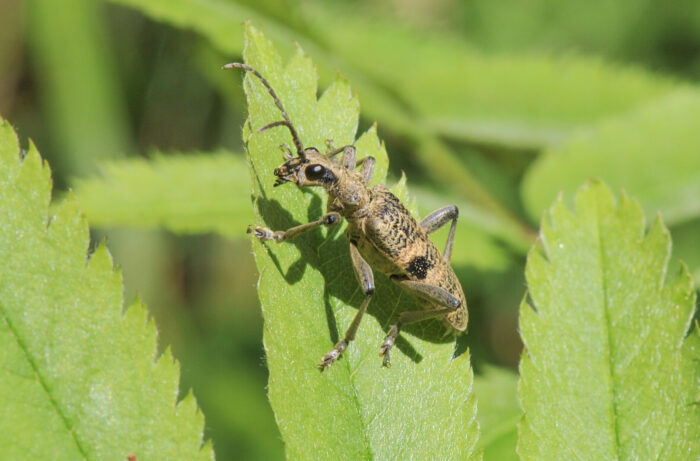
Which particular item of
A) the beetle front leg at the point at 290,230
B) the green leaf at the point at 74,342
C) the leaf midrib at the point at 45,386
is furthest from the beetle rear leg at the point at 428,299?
the leaf midrib at the point at 45,386

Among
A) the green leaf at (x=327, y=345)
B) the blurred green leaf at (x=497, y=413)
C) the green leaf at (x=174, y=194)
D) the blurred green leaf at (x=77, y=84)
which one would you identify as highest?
the green leaf at (x=327, y=345)

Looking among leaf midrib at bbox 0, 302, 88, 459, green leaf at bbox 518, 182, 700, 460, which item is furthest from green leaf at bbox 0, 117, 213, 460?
green leaf at bbox 518, 182, 700, 460

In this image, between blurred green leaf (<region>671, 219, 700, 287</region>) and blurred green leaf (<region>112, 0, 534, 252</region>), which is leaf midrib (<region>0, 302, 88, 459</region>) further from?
blurred green leaf (<region>671, 219, 700, 287</region>)

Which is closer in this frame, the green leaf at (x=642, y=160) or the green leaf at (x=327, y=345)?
the green leaf at (x=327, y=345)

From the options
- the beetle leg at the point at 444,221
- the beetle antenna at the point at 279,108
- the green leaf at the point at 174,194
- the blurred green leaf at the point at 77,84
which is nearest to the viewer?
the beetle antenna at the point at 279,108

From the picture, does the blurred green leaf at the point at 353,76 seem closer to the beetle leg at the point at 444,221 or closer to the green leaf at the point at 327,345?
the beetle leg at the point at 444,221

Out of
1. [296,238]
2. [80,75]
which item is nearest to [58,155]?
[80,75]

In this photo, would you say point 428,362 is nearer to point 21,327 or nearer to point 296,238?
point 296,238

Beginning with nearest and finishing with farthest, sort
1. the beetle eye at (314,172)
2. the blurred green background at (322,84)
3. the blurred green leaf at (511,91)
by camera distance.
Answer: the beetle eye at (314,172)
the blurred green background at (322,84)
the blurred green leaf at (511,91)
